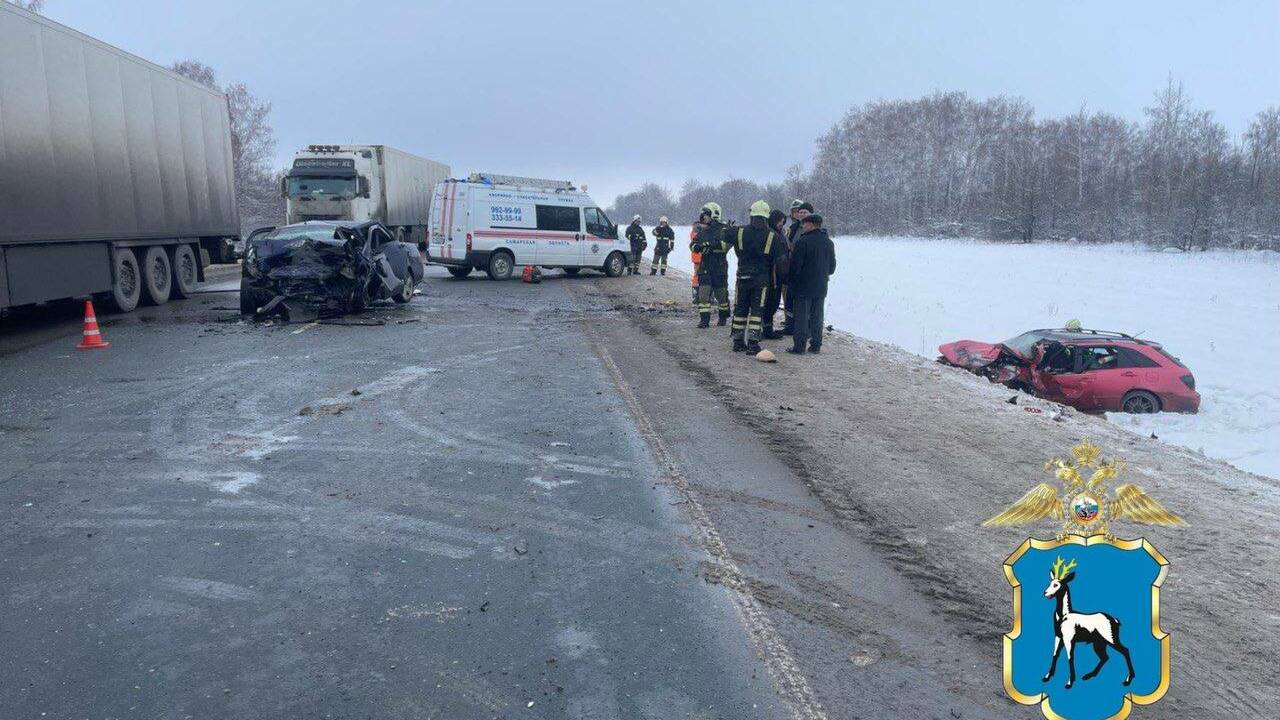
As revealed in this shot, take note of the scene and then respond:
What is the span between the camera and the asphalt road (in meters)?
3.14

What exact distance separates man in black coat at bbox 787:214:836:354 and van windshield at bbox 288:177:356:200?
17488 mm

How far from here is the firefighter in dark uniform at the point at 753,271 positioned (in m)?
11.0

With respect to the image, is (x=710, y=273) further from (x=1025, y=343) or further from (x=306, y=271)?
(x=306, y=271)

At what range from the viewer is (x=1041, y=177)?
205 feet

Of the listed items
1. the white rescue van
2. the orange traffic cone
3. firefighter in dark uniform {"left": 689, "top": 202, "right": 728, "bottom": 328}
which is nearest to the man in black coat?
firefighter in dark uniform {"left": 689, "top": 202, "right": 728, "bottom": 328}

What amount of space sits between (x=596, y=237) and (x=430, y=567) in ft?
68.7

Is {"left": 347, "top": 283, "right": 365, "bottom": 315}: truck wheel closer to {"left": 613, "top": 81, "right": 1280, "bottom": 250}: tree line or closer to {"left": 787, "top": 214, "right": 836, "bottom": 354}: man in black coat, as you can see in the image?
{"left": 787, "top": 214, "right": 836, "bottom": 354}: man in black coat

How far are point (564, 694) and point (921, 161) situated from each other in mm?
83666

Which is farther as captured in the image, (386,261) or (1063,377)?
(386,261)

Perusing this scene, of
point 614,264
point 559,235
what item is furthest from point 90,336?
point 614,264

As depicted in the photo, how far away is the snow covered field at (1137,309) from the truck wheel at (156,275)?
1514 centimetres

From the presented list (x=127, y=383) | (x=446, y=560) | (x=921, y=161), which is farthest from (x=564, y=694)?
(x=921, y=161)

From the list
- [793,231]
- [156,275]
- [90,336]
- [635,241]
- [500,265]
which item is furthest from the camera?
[635,241]

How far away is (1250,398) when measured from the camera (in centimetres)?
1536
